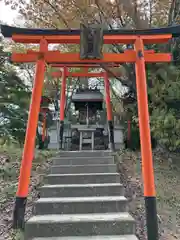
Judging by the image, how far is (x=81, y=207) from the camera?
4.40 metres

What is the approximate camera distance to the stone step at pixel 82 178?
5276mm

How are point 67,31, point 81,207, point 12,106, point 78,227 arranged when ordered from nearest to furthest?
1. point 78,227
2. point 81,207
3. point 67,31
4. point 12,106

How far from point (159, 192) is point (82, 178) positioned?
1537mm

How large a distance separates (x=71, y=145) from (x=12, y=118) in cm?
235

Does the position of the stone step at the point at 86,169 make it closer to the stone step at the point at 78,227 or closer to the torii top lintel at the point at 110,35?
the stone step at the point at 78,227

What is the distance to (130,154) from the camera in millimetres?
7246

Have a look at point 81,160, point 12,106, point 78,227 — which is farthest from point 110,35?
point 12,106

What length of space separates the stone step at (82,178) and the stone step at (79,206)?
0.85 meters

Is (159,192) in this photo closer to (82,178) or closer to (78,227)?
(82,178)

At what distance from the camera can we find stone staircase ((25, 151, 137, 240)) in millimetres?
3875

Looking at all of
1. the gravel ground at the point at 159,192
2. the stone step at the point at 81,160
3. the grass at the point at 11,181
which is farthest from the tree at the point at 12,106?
the gravel ground at the point at 159,192

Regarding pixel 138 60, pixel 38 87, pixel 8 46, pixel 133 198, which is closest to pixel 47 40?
pixel 38 87

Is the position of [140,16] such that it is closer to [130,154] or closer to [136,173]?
[130,154]

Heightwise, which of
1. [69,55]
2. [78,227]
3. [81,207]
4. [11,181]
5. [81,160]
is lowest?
[78,227]
